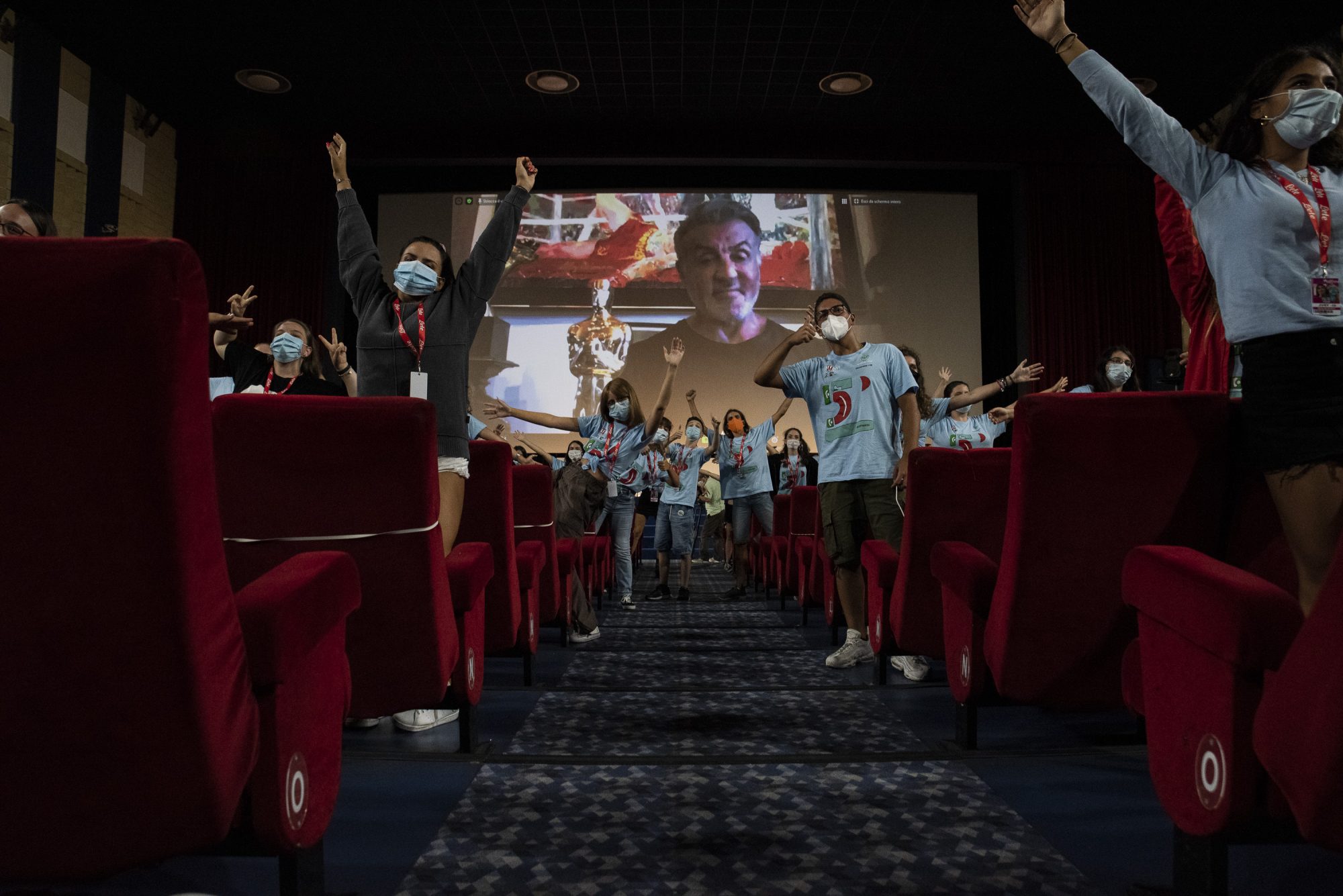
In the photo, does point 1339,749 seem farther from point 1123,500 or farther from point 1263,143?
point 1263,143

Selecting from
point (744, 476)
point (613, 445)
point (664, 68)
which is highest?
point (664, 68)

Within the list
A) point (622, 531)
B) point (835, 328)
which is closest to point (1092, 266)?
point (622, 531)

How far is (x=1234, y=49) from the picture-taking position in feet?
23.5

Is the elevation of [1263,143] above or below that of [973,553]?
above

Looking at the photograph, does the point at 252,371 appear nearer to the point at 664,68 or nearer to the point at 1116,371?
the point at 1116,371

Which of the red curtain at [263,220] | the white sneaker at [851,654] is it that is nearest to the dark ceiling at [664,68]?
the red curtain at [263,220]

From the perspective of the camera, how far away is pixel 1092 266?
880cm

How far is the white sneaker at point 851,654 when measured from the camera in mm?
3314

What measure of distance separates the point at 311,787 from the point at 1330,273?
1.73 meters

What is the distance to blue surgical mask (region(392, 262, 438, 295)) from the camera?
267 centimetres

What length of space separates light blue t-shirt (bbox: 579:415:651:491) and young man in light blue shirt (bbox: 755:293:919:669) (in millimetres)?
1797

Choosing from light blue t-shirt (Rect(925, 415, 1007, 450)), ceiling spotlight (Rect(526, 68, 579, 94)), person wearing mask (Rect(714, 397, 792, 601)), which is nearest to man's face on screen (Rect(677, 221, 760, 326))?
ceiling spotlight (Rect(526, 68, 579, 94))

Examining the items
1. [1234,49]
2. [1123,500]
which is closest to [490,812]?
[1123,500]

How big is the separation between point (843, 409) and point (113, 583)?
9.48 feet
